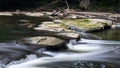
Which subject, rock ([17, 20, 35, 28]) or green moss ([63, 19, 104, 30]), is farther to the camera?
rock ([17, 20, 35, 28])

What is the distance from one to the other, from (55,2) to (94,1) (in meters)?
3.39

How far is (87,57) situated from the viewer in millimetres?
12359

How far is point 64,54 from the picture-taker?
12.6 metres

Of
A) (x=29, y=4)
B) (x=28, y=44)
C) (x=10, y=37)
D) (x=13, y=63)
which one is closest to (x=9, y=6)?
(x=29, y=4)

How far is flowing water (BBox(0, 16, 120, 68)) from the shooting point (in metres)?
11.0

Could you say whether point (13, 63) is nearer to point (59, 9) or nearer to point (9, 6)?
point (59, 9)

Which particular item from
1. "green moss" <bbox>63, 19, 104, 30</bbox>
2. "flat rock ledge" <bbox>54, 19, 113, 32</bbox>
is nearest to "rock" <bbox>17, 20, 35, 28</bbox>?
"flat rock ledge" <bbox>54, 19, 113, 32</bbox>

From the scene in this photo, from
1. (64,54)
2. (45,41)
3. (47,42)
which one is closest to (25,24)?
(45,41)

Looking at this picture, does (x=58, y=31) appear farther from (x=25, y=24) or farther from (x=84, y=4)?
(x=84, y=4)

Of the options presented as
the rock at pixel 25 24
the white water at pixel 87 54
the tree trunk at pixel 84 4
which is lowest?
the white water at pixel 87 54

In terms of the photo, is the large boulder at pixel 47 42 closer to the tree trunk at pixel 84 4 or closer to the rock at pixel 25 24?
the rock at pixel 25 24

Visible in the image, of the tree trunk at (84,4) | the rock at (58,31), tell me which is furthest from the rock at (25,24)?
the tree trunk at (84,4)

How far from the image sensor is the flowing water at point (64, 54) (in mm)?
10992

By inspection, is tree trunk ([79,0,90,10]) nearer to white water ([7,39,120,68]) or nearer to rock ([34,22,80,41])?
rock ([34,22,80,41])
